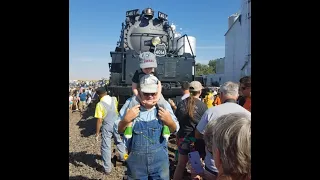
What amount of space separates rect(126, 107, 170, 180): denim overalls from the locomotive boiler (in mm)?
4347

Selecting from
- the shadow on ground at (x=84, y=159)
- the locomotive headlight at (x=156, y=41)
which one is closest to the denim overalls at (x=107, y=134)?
the shadow on ground at (x=84, y=159)

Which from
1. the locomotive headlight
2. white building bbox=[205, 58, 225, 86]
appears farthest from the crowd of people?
white building bbox=[205, 58, 225, 86]

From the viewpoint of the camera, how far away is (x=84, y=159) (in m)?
5.54

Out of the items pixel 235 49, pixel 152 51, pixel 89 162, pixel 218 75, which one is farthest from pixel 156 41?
pixel 218 75

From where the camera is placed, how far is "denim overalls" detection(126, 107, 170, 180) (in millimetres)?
2490

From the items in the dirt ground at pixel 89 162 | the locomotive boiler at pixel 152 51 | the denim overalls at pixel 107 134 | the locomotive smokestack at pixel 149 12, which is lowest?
the dirt ground at pixel 89 162

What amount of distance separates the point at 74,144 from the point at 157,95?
16.7 ft

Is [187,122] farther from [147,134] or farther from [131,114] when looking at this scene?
[131,114]

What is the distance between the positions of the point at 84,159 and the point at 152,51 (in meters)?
4.49

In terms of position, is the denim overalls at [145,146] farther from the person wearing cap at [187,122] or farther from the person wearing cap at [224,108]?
the person wearing cap at [187,122]

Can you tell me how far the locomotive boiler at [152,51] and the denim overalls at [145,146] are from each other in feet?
14.3

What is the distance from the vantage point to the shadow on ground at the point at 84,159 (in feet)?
17.0
